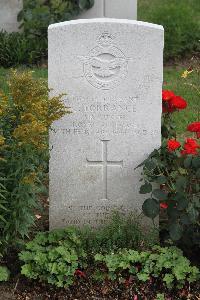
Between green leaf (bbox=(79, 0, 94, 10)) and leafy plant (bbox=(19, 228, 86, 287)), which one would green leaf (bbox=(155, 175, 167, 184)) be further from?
green leaf (bbox=(79, 0, 94, 10))

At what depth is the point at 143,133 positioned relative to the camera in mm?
5070

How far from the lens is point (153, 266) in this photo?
15.6 feet

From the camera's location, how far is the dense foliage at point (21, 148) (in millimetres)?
4477

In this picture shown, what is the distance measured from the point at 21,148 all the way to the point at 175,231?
1.06m

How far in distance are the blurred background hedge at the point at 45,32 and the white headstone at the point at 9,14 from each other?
0.34 feet

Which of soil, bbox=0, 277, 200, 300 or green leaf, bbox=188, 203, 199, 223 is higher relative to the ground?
green leaf, bbox=188, 203, 199, 223

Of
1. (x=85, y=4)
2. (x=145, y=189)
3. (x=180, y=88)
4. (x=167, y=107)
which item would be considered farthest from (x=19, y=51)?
(x=145, y=189)

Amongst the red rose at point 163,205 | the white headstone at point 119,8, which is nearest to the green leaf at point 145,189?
the red rose at point 163,205

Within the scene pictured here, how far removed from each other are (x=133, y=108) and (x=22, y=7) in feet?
16.3

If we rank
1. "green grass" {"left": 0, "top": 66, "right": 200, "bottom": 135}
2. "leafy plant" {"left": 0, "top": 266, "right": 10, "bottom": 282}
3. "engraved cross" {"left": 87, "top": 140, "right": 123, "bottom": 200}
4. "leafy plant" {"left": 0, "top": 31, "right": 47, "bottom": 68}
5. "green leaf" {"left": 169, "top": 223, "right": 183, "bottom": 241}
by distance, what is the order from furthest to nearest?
"leafy plant" {"left": 0, "top": 31, "right": 47, "bottom": 68}, "green grass" {"left": 0, "top": 66, "right": 200, "bottom": 135}, "engraved cross" {"left": 87, "top": 140, "right": 123, "bottom": 200}, "green leaf" {"left": 169, "top": 223, "right": 183, "bottom": 241}, "leafy plant" {"left": 0, "top": 266, "right": 10, "bottom": 282}

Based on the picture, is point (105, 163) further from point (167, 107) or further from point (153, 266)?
point (153, 266)

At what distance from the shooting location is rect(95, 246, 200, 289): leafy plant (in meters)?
4.69

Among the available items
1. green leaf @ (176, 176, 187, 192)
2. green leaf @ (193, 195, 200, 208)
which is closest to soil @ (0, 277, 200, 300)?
green leaf @ (193, 195, 200, 208)

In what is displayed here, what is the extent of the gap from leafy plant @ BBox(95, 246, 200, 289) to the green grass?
260cm
